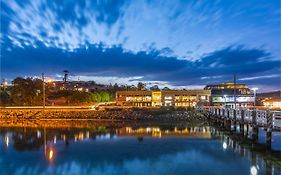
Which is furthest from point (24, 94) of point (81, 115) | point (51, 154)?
point (51, 154)

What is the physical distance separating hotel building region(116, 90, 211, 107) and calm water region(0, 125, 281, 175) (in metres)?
81.4

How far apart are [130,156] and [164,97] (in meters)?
95.7

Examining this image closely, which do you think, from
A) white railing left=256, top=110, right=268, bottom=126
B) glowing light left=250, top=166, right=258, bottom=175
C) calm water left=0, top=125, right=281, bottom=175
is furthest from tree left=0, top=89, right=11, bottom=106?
glowing light left=250, top=166, right=258, bottom=175

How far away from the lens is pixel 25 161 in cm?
2730

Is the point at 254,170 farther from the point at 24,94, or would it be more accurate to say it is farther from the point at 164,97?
the point at 164,97

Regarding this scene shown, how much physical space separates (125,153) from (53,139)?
13.2 meters

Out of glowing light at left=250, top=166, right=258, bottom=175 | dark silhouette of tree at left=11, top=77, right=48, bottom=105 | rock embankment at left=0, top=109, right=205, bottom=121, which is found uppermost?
dark silhouette of tree at left=11, top=77, right=48, bottom=105

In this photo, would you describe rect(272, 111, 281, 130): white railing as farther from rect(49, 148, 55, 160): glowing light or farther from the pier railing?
rect(49, 148, 55, 160): glowing light

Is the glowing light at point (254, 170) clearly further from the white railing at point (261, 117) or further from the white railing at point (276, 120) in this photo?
the white railing at point (261, 117)

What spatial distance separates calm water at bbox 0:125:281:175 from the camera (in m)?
23.8

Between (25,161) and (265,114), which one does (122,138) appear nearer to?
(25,161)

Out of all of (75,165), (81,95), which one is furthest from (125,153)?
(81,95)

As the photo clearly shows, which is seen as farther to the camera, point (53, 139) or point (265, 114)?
point (53, 139)

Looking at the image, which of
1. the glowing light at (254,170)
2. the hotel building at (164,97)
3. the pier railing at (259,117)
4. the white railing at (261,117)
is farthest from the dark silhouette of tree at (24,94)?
the glowing light at (254,170)
